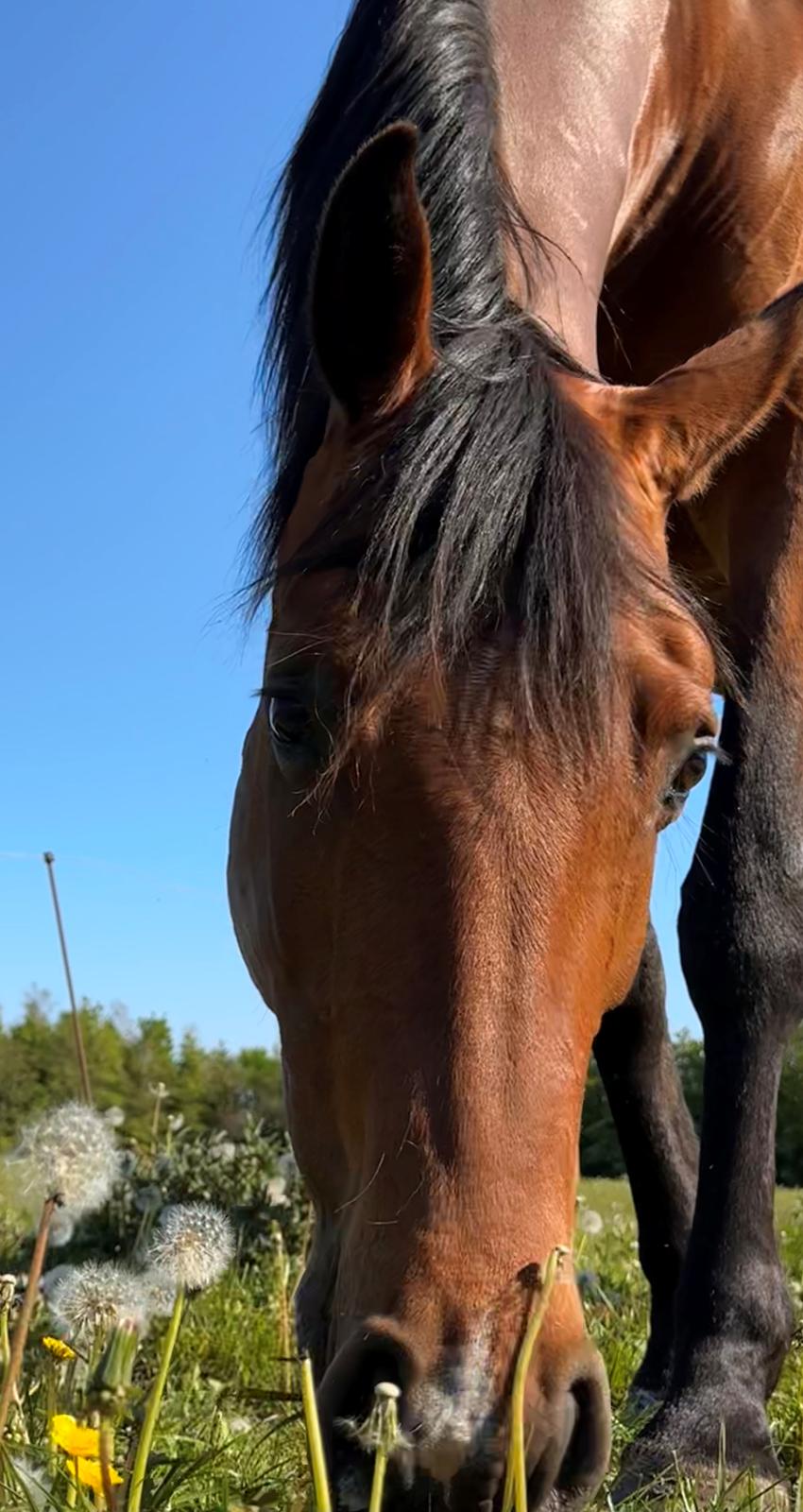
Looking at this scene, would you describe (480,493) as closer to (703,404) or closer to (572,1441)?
(703,404)

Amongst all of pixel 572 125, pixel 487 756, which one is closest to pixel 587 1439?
pixel 487 756

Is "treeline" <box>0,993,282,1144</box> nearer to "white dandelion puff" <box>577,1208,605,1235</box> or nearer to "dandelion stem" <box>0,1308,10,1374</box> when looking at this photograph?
"white dandelion puff" <box>577,1208,605,1235</box>

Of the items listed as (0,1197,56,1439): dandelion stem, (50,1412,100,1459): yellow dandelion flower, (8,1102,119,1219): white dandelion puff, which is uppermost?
(8,1102,119,1219): white dandelion puff

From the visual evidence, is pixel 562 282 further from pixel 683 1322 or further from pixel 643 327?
pixel 683 1322

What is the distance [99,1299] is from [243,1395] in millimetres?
315

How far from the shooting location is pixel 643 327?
4297 millimetres

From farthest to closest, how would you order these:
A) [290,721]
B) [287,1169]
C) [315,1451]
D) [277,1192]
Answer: [277,1192] → [287,1169] → [290,721] → [315,1451]

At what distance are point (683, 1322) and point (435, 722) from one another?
1396mm

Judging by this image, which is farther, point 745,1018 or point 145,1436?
point 745,1018

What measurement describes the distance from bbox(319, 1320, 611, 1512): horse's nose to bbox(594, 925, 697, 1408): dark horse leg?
214 cm

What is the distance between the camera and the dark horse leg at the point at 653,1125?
12.4 ft

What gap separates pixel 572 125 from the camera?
3.45 meters

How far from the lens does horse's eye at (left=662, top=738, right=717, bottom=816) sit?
7.40 feet

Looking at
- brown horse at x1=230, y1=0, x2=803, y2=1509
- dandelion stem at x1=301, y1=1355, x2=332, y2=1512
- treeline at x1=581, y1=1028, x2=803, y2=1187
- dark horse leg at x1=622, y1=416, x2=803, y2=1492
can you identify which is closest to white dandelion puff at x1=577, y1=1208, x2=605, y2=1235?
brown horse at x1=230, y1=0, x2=803, y2=1509
